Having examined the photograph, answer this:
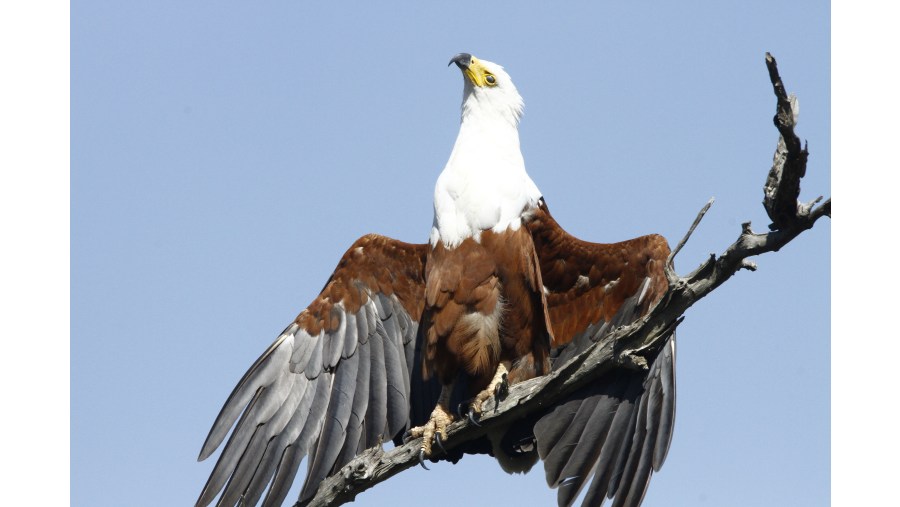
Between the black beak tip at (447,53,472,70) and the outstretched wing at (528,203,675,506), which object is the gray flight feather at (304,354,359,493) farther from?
the black beak tip at (447,53,472,70)

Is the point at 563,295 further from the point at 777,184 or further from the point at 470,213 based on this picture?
the point at 777,184

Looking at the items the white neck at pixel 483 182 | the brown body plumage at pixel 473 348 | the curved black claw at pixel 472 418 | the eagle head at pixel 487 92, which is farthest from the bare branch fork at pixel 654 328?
the eagle head at pixel 487 92

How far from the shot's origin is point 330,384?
7230mm

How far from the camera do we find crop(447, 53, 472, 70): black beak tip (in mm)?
7535

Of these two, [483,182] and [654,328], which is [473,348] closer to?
[483,182]

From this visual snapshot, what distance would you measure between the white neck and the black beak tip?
309 mm

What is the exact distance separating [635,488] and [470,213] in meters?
2.00

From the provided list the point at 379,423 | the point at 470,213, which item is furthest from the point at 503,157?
the point at 379,423

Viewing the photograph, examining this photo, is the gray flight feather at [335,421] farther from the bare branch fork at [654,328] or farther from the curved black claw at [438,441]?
the curved black claw at [438,441]

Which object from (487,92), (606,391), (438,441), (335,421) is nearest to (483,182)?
(487,92)

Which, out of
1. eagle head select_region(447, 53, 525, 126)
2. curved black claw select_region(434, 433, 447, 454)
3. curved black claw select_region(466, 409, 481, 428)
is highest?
eagle head select_region(447, 53, 525, 126)

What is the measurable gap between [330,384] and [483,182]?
1726 mm

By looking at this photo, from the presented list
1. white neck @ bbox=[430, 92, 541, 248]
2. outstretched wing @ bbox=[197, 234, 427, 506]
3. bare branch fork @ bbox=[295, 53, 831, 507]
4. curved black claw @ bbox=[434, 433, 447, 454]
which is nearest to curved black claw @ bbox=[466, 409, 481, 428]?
bare branch fork @ bbox=[295, 53, 831, 507]

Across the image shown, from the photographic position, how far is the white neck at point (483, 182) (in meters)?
6.85
